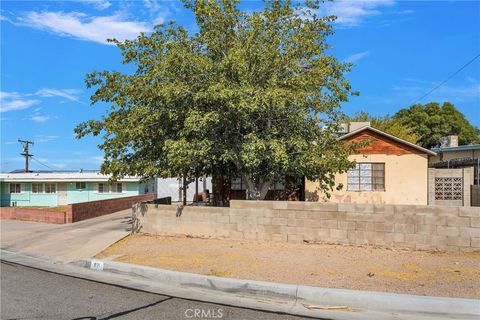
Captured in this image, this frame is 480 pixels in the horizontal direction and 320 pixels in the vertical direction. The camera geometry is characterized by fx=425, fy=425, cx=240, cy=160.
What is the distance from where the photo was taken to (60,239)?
1426 centimetres

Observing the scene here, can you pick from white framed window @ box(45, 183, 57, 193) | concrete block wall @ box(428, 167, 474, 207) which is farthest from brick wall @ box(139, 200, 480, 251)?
white framed window @ box(45, 183, 57, 193)

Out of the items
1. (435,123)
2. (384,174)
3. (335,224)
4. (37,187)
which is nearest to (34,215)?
(335,224)

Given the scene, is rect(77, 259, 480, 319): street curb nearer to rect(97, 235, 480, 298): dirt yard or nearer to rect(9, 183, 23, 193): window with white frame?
rect(97, 235, 480, 298): dirt yard

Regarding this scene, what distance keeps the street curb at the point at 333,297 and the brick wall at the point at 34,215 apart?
42.0 ft

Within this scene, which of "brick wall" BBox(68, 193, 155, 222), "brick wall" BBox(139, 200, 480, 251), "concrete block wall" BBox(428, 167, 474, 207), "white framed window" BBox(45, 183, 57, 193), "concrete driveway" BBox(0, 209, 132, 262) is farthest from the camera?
"white framed window" BBox(45, 183, 57, 193)

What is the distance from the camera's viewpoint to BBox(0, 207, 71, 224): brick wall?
762 inches

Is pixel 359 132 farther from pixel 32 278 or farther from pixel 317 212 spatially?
pixel 32 278

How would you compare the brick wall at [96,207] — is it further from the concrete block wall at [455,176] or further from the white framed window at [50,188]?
the concrete block wall at [455,176]

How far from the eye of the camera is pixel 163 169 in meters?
13.2

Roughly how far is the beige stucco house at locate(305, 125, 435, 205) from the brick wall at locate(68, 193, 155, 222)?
10.8m

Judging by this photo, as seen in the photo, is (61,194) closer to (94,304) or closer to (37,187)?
(37,187)

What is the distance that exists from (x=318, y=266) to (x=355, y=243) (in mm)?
2380

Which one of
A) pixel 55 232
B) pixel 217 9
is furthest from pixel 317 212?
pixel 55 232

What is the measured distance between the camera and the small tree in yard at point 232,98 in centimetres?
1142
